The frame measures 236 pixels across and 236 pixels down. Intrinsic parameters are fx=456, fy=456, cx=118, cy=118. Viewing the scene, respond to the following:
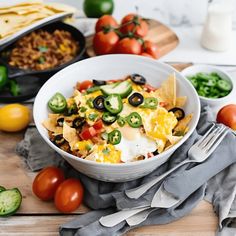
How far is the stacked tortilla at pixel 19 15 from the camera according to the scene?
141 inches

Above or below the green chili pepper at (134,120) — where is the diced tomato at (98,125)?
below

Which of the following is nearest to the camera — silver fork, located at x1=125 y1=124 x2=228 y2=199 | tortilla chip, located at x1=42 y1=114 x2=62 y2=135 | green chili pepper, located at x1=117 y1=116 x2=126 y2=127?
silver fork, located at x1=125 y1=124 x2=228 y2=199

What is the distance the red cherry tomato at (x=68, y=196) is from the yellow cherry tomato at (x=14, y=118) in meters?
0.70

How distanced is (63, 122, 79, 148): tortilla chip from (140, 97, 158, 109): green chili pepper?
1.46ft

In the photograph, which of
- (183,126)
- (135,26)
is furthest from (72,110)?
(135,26)

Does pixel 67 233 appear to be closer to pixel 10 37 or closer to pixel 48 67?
pixel 48 67

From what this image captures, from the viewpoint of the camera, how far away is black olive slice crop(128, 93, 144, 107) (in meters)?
2.75

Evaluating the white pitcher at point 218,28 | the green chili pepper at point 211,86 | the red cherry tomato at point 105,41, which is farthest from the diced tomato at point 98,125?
the white pitcher at point 218,28

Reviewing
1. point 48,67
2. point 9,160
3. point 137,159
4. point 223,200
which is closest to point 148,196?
point 137,159

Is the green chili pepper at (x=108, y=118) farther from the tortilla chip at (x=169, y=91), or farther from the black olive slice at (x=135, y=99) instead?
the tortilla chip at (x=169, y=91)

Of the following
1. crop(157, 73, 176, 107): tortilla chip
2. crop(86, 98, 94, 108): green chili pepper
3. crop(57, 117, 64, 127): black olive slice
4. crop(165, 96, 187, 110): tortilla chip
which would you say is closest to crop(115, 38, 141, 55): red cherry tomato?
crop(157, 73, 176, 107): tortilla chip

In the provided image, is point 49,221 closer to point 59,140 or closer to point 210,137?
point 59,140

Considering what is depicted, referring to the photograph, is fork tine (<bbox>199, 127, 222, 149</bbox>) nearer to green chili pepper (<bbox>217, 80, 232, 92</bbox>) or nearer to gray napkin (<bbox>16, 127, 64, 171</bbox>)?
green chili pepper (<bbox>217, 80, 232, 92</bbox>)

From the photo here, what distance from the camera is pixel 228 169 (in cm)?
273
